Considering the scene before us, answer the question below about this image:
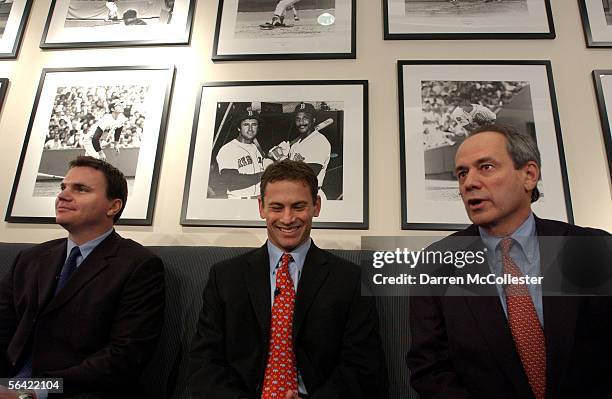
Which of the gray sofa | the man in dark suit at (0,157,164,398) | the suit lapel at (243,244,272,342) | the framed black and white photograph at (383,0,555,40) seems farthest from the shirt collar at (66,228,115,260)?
the framed black and white photograph at (383,0,555,40)

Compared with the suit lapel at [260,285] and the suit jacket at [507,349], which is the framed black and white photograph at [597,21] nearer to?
the suit jacket at [507,349]

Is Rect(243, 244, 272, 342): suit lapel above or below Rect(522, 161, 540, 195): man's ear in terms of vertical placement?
below

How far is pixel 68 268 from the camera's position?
65.4 inches

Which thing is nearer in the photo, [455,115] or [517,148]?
[517,148]

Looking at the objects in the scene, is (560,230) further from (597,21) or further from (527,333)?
(597,21)

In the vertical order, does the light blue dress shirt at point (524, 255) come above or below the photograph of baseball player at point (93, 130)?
below

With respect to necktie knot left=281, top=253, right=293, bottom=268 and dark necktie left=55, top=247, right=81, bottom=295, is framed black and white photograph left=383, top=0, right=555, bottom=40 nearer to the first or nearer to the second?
necktie knot left=281, top=253, right=293, bottom=268

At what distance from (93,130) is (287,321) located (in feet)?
5.34

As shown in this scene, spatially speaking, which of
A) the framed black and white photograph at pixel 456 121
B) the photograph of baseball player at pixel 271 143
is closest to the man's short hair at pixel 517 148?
the framed black and white photograph at pixel 456 121

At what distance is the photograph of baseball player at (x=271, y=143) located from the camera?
6.91ft

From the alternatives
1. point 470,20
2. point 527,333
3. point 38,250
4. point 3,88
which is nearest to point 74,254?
point 38,250

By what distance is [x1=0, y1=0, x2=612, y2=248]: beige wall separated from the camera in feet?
6.67

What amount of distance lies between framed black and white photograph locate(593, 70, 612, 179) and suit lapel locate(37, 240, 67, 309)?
8.41ft

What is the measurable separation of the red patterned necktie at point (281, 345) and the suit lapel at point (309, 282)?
32 mm
